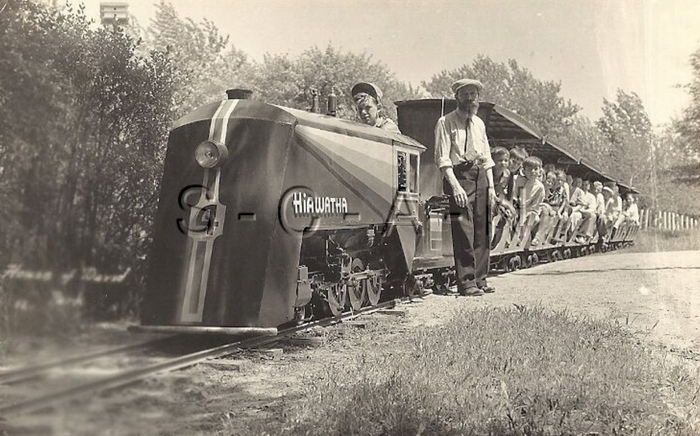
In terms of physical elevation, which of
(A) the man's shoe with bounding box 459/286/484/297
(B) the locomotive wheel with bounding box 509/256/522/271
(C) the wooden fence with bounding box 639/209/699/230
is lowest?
(A) the man's shoe with bounding box 459/286/484/297

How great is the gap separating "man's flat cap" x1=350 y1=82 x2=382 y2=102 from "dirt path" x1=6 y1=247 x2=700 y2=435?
7.68ft

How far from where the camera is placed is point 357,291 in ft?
24.6

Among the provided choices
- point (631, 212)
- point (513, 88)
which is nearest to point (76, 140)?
point (513, 88)

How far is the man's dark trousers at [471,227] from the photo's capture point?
716 centimetres

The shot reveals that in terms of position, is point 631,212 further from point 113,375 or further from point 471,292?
point 113,375

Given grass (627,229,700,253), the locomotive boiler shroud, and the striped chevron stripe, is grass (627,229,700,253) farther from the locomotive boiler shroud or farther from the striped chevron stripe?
the striped chevron stripe

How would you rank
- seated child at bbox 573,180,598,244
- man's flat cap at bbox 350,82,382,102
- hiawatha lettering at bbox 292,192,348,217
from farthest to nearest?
seated child at bbox 573,180,598,244
man's flat cap at bbox 350,82,382,102
hiawatha lettering at bbox 292,192,348,217

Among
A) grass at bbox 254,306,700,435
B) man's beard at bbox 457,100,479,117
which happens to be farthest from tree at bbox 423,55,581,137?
grass at bbox 254,306,700,435

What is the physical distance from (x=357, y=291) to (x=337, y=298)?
0.48 m

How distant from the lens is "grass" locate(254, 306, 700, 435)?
3.92m

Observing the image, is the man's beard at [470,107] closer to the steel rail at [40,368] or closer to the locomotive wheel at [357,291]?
the locomotive wheel at [357,291]

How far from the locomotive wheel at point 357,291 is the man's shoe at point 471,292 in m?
1.00

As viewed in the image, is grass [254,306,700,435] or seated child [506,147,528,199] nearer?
grass [254,306,700,435]

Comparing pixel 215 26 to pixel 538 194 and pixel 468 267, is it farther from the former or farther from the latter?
pixel 538 194
